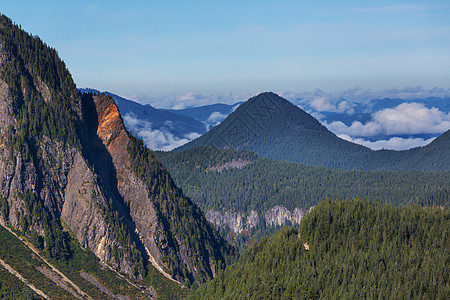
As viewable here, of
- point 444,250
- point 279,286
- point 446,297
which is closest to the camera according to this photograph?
point 446,297

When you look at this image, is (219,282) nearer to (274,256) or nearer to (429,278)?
(274,256)

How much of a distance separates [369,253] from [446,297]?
32.2 meters

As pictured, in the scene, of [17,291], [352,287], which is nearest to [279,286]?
[352,287]

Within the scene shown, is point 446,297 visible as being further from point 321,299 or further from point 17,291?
point 17,291

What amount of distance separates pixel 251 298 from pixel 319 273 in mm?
23016

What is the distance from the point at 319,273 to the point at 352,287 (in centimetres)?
1224

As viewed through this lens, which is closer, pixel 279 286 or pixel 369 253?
pixel 279 286

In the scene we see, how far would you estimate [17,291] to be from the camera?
199 m

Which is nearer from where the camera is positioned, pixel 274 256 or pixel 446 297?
pixel 446 297

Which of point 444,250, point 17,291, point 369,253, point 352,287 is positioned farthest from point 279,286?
point 17,291

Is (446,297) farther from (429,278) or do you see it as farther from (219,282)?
(219,282)

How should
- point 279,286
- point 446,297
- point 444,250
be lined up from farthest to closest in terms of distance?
point 444,250 → point 279,286 → point 446,297

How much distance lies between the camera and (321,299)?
168750 millimetres

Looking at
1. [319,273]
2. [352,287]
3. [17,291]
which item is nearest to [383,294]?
[352,287]
